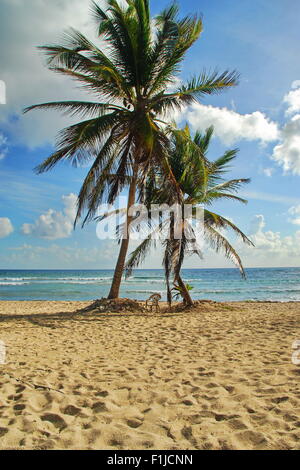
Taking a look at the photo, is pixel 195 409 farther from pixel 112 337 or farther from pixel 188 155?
pixel 188 155

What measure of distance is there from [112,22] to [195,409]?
35.1ft

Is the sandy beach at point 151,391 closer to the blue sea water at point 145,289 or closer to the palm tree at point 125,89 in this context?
the palm tree at point 125,89

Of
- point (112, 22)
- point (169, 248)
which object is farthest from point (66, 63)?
point (169, 248)

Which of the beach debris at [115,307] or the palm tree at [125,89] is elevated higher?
the palm tree at [125,89]

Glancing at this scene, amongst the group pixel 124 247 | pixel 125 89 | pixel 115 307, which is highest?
pixel 125 89

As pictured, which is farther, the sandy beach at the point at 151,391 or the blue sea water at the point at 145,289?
the blue sea water at the point at 145,289

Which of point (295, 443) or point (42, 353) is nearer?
point (295, 443)

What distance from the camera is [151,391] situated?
365 cm

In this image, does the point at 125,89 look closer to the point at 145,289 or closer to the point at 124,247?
the point at 124,247

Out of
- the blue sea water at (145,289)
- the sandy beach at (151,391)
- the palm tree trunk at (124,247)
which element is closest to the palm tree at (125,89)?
the palm tree trunk at (124,247)

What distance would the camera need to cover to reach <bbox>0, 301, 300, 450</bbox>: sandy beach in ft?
8.78

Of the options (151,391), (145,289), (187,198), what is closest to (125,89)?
(187,198)

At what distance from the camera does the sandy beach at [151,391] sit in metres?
2.68

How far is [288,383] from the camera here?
12.4ft
